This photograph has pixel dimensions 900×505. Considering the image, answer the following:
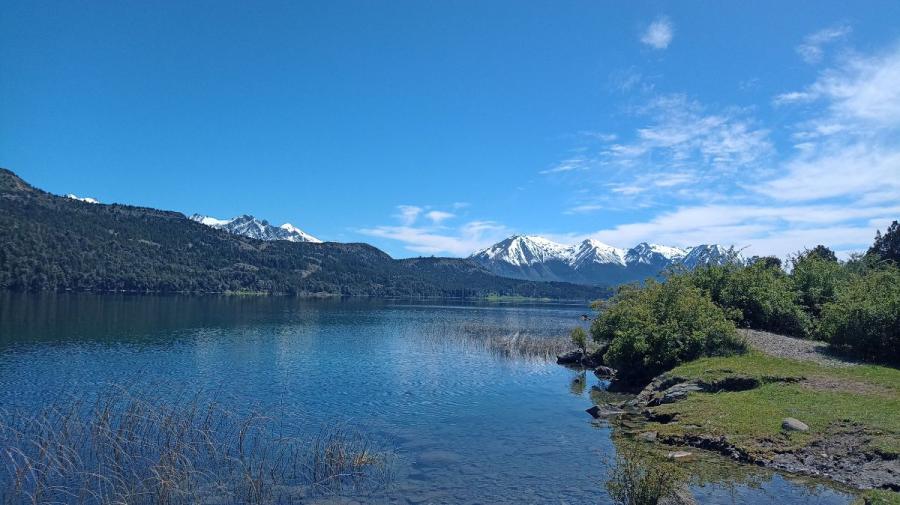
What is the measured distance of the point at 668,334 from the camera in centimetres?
4656

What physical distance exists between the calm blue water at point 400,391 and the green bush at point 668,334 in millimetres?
5965

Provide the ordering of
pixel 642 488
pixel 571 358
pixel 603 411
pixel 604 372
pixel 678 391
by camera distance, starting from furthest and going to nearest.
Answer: pixel 571 358
pixel 604 372
pixel 603 411
pixel 678 391
pixel 642 488

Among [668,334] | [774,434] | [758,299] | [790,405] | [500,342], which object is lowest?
[500,342]

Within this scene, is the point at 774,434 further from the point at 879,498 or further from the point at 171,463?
the point at 171,463

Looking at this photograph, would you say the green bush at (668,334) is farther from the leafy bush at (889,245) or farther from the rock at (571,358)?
the leafy bush at (889,245)

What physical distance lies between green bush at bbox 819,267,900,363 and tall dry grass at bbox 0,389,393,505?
37832mm

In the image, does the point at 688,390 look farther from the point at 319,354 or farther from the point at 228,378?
the point at 319,354

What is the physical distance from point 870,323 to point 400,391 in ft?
122

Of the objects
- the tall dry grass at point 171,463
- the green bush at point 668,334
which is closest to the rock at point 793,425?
the green bush at point 668,334

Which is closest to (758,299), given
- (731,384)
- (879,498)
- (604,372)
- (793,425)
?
(604,372)

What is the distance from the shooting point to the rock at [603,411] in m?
38.5

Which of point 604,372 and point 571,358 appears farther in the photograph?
point 571,358

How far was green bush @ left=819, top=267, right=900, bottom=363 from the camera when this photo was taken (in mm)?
41531

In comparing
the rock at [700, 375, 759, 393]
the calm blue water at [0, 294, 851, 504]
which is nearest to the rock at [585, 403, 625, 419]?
the calm blue water at [0, 294, 851, 504]
